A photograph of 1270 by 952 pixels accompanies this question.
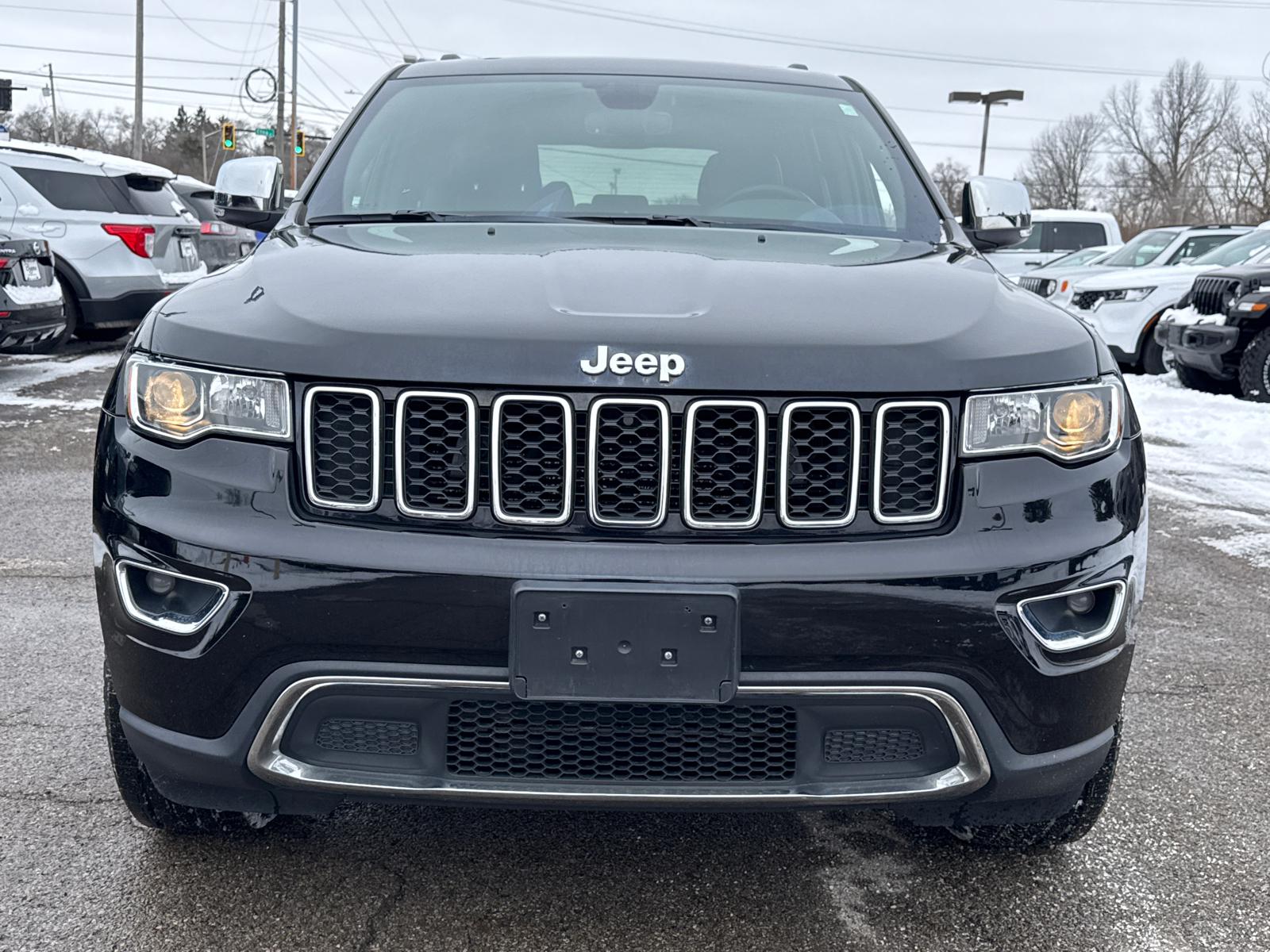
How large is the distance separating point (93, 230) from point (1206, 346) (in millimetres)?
9643

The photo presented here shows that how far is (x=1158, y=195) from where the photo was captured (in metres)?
65.9

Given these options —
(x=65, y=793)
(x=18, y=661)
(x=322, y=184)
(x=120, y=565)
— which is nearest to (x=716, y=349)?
(x=120, y=565)

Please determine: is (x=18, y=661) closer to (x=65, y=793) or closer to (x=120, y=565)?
(x=65, y=793)

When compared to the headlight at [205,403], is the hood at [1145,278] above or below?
below

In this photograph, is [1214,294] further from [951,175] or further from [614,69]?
[951,175]

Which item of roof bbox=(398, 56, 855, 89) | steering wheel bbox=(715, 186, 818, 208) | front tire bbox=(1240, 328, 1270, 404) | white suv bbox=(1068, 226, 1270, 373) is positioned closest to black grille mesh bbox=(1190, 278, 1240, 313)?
front tire bbox=(1240, 328, 1270, 404)

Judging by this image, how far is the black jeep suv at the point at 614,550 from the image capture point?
6.42 feet

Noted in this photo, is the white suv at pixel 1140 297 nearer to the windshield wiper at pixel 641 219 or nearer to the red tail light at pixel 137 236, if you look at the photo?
the red tail light at pixel 137 236

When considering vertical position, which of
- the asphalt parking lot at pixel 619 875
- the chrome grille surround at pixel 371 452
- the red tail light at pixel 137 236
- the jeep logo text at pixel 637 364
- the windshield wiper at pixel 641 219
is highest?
the windshield wiper at pixel 641 219

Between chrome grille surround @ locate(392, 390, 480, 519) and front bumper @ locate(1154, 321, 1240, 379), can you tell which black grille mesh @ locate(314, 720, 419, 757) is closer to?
chrome grille surround @ locate(392, 390, 480, 519)

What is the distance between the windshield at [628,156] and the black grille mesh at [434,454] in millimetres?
1053

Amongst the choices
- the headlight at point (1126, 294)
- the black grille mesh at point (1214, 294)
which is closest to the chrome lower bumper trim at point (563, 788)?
the black grille mesh at point (1214, 294)

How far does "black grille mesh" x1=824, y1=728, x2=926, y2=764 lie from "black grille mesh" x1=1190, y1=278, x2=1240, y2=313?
9.72m

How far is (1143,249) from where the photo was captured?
14.7 metres
